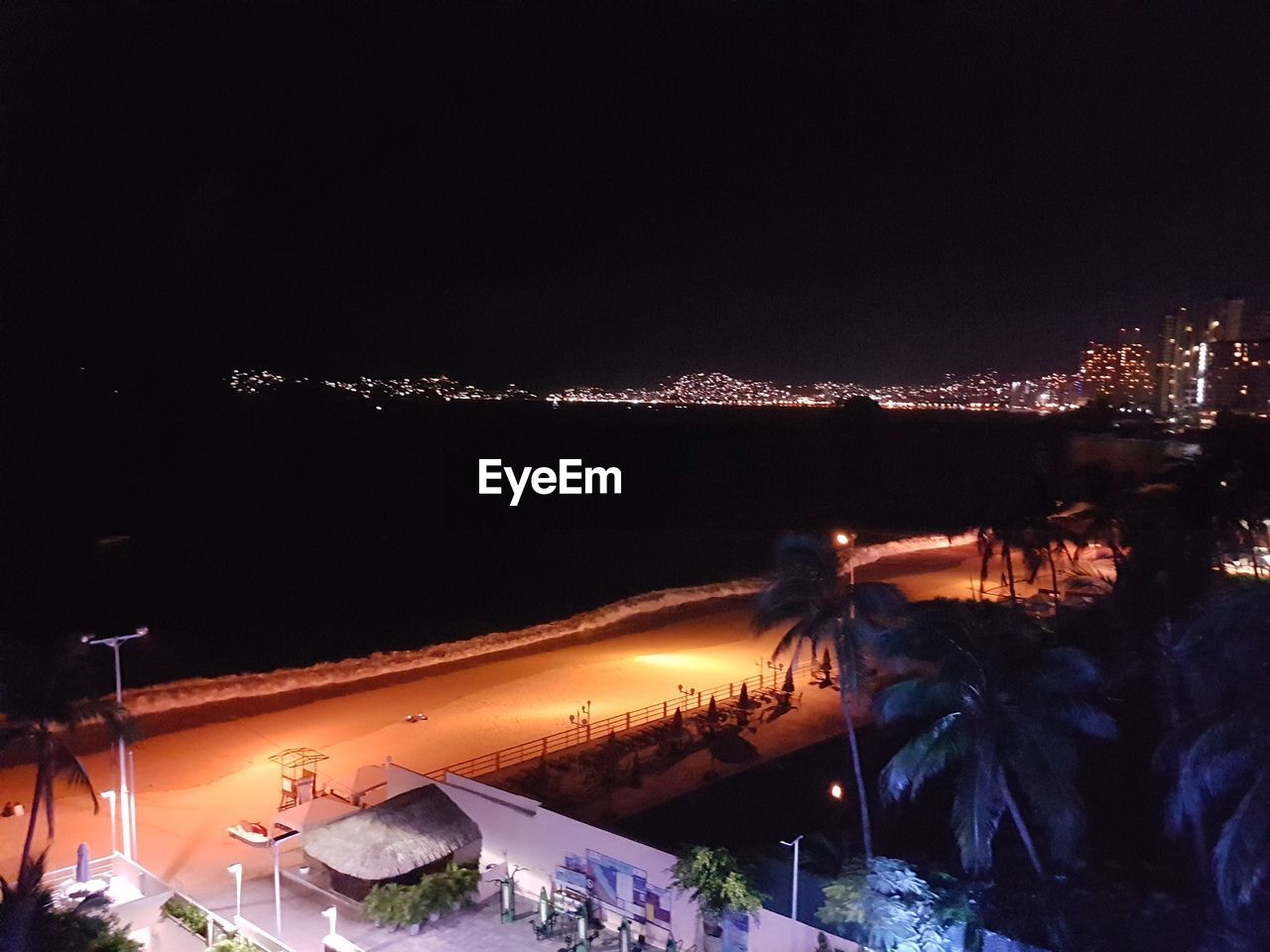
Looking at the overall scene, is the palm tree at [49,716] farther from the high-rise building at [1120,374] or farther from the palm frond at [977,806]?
the high-rise building at [1120,374]

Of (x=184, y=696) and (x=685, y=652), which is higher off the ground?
(x=685, y=652)

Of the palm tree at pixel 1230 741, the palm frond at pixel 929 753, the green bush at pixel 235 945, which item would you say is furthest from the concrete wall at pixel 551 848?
the palm tree at pixel 1230 741

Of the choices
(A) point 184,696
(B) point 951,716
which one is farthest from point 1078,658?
(A) point 184,696

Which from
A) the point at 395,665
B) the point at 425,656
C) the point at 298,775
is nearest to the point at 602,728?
the point at 298,775

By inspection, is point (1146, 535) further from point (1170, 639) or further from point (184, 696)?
point (184, 696)

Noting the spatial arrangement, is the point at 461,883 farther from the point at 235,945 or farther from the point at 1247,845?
the point at 1247,845

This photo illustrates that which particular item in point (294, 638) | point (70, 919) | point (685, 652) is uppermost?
point (70, 919)
